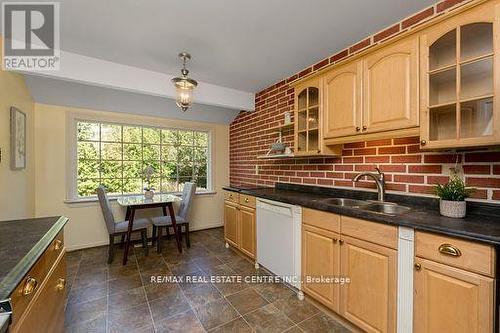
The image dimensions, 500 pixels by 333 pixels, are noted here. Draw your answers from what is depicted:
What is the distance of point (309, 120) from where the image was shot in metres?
2.32

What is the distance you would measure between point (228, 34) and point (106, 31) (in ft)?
3.30

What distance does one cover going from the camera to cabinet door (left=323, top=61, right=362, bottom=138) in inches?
71.4

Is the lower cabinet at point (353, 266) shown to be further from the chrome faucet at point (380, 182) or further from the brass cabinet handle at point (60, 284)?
the brass cabinet handle at point (60, 284)

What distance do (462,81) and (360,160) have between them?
923 mm

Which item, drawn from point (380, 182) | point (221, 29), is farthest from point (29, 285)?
point (380, 182)

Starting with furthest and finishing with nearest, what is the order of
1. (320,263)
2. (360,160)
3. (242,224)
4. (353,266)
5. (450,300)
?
(242,224) → (360,160) → (320,263) → (353,266) → (450,300)

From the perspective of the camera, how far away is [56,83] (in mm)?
2750

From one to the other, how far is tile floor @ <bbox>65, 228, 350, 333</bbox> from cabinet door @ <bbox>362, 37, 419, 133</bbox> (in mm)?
1552

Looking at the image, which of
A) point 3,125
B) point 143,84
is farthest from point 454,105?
point 3,125

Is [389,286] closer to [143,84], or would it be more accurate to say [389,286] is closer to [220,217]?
[143,84]

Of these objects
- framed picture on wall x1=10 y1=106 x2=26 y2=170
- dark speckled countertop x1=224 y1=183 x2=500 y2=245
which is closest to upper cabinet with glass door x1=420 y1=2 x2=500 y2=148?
dark speckled countertop x1=224 y1=183 x2=500 y2=245

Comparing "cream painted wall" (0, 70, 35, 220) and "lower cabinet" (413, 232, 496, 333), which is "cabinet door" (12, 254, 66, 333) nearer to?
"cream painted wall" (0, 70, 35, 220)

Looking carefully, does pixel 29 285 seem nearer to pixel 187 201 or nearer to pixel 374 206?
pixel 374 206

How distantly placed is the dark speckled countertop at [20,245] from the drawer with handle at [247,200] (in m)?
1.72
